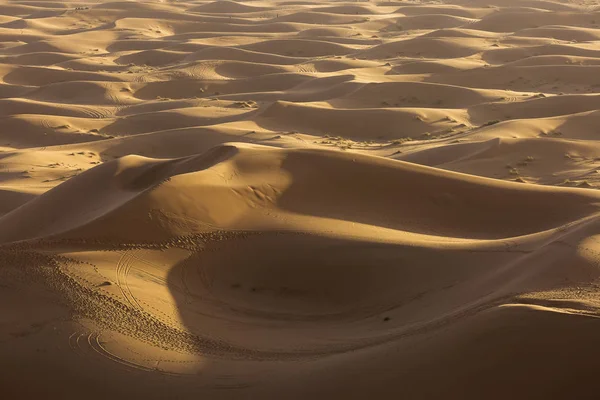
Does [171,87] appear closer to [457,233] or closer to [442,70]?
[442,70]

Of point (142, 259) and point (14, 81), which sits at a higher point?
point (142, 259)

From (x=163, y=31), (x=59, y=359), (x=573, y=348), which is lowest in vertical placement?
(x=163, y=31)

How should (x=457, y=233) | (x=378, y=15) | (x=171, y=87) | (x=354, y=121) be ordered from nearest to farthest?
(x=457, y=233) → (x=354, y=121) → (x=171, y=87) → (x=378, y=15)

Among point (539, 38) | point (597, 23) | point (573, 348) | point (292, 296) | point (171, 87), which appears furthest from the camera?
point (597, 23)

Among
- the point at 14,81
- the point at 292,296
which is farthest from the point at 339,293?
the point at 14,81

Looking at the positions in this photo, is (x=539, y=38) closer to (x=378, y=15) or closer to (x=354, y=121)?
(x=378, y=15)

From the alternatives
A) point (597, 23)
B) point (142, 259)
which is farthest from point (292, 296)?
point (597, 23)

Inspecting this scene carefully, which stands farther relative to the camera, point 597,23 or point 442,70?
point 597,23
